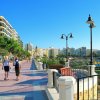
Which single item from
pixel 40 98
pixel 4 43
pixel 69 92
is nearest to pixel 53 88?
pixel 40 98

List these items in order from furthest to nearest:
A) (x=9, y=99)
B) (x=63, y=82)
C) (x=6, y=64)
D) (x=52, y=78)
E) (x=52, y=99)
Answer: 1. (x=6, y=64)
2. (x=52, y=78)
3. (x=9, y=99)
4. (x=52, y=99)
5. (x=63, y=82)

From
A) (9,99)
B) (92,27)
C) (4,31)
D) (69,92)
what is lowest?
(9,99)

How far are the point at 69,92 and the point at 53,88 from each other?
20.8 feet

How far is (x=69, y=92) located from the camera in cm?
788

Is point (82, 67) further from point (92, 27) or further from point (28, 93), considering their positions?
point (28, 93)

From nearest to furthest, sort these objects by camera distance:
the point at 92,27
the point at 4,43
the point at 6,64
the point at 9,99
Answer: the point at 9,99 → the point at 6,64 → the point at 92,27 → the point at 4,43

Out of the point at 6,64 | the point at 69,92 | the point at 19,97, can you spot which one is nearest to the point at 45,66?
the point at 6,64

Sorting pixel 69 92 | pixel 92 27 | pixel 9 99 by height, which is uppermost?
pixel 92 27

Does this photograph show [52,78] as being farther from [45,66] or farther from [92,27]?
[45,66]

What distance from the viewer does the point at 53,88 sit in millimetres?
14164

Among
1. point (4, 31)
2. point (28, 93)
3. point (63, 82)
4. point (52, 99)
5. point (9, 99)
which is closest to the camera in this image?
point (63, 82)

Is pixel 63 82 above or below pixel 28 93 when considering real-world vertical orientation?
above

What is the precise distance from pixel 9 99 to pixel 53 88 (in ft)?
8.91

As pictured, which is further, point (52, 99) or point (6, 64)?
point (6, 64)
